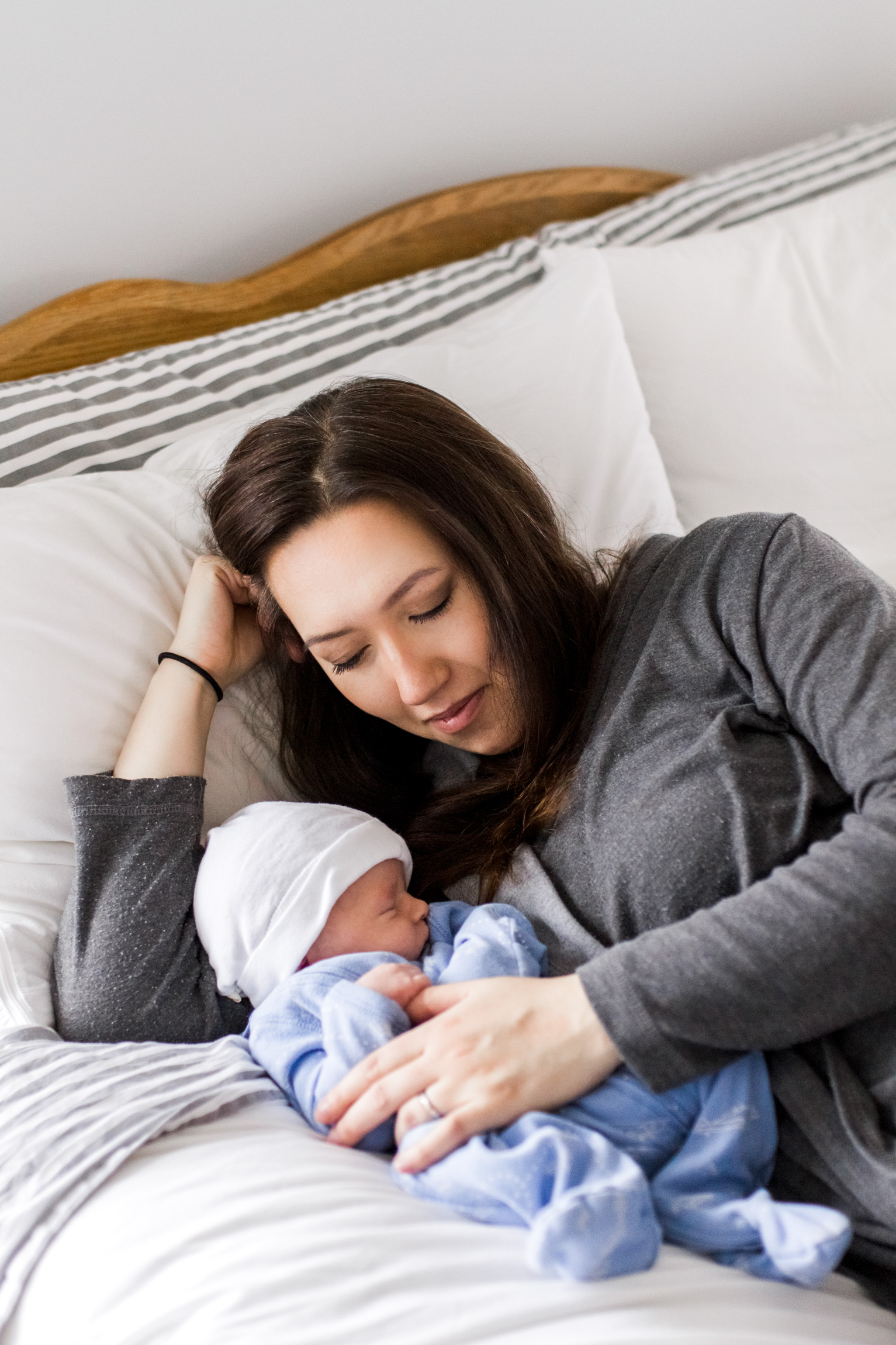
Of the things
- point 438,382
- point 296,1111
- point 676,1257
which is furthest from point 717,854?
point 438,382

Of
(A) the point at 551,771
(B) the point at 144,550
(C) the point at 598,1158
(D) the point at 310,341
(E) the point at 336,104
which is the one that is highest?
(E) the point at 336,104

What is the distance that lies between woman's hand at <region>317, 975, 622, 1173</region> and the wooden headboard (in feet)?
4.03

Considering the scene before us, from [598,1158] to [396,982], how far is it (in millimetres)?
264

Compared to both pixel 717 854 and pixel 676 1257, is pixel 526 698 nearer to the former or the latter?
pixel 717 854

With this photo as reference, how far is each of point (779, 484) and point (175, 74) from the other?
1186 mm

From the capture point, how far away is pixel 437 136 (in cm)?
206

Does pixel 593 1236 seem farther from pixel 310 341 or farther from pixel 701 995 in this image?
pixel 310 341

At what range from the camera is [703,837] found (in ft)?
3.51

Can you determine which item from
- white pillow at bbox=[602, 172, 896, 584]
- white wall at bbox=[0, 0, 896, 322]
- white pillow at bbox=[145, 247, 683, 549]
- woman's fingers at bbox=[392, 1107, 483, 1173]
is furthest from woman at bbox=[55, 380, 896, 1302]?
white wall at bbox=[0, 0, 896, 322]

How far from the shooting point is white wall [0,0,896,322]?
1.69 m

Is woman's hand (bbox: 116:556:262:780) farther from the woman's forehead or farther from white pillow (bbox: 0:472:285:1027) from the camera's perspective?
the woman's forehead

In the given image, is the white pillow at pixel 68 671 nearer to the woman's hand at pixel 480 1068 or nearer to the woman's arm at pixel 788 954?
the woman's hand at pixel 480 1068

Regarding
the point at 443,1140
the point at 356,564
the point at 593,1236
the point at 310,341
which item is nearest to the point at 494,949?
the point at 443,1140

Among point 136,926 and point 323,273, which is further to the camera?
point 323,273
